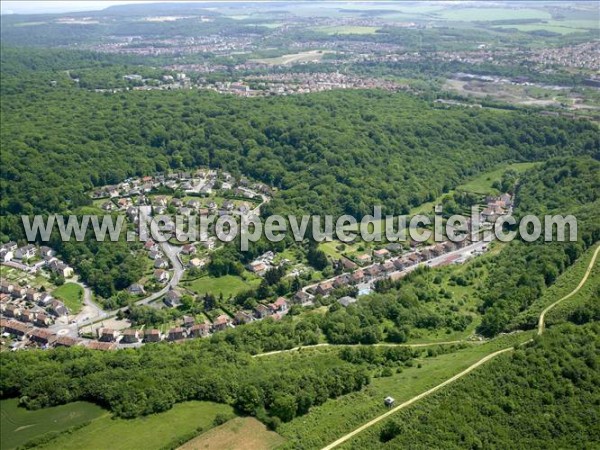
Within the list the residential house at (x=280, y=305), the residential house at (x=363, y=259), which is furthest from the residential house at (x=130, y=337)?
the residential house at (x=363, y=259)

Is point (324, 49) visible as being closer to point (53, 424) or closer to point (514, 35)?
point (514, 35)

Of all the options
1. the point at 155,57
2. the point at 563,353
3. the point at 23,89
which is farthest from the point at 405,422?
the point at 155,57

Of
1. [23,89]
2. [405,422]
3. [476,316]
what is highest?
[23,89]

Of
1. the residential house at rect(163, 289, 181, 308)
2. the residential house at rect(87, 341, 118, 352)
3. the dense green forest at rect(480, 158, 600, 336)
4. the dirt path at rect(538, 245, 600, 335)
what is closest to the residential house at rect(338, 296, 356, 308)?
the dense green forest at rect(480, 158, 600, 336)

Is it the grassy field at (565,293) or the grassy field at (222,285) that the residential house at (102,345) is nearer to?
the grassy field at (222,285)

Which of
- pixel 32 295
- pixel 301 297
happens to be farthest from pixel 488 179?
pixel 32 295

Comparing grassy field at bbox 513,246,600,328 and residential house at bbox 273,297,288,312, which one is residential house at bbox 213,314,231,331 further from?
grassy field at bbox 513,246,600,328
